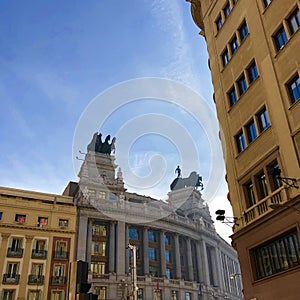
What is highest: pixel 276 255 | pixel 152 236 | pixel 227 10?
pixel 152 236

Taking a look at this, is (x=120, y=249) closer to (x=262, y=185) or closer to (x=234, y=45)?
(x=234, y=45)

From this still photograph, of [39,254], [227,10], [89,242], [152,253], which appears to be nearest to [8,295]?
[39,254]

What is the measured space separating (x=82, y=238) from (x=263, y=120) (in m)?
56.2

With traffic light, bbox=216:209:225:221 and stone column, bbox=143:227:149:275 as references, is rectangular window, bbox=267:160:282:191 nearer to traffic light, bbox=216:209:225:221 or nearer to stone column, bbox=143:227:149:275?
traffic light, bbox=216:209:225:221

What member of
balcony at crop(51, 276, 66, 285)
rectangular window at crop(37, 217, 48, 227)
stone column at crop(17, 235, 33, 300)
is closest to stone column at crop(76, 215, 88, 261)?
balcony at crop(51, 276, 66, 285)

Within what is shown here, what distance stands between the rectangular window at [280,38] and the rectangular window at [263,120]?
3571 millimetres

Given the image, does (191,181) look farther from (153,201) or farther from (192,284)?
(192,284)

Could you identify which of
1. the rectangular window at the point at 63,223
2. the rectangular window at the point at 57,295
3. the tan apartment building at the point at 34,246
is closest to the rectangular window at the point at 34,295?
the tan apartment building at the point at 34,246

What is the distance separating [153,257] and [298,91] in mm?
68236

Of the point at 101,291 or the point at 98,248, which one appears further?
the point at 98,248

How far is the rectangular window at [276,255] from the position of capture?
15.9 metres

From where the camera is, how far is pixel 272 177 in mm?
18328

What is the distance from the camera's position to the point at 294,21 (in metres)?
18.2

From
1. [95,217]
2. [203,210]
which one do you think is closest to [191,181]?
[203,210]
